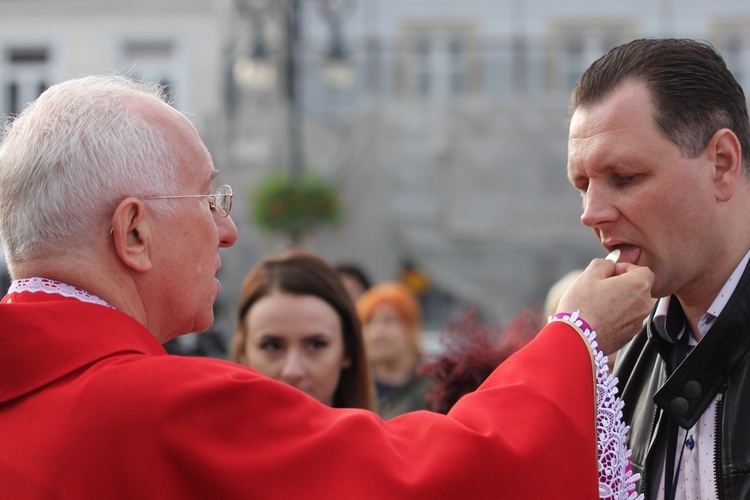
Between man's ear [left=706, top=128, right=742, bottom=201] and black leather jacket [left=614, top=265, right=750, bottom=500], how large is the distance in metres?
0.18

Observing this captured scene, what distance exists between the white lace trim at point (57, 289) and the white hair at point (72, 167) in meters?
0.06

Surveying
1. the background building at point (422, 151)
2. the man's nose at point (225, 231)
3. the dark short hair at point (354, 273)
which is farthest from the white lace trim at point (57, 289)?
the background building at point (422, 151)

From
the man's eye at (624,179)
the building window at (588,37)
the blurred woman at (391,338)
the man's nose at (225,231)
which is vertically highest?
the man's eye at (624,179)

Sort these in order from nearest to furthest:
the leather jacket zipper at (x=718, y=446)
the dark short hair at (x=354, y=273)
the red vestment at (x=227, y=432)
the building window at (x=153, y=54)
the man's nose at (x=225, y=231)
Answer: the red vestment at (x=227, y=432) < the leather jacket zipper at (x=718, y=446) < the man's nose at (x=225, y=231) < the dark short hair at (x=354, y=273) < the building window at (x=153, y=54)

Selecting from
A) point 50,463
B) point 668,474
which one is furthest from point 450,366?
point 50,463

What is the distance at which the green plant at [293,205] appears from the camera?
1132 cm

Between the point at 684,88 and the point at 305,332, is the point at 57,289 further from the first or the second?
the point at 305,332

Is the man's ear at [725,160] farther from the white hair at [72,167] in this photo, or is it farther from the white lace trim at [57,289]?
the white lace trim at [57,289]

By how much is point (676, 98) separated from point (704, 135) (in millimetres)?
99

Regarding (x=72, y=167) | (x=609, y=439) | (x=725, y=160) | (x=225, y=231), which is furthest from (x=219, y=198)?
(x=725, y=160)

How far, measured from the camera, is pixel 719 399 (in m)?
2.04

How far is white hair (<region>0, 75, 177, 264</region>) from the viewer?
2.01 m

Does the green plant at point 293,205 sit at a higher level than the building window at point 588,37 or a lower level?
lower

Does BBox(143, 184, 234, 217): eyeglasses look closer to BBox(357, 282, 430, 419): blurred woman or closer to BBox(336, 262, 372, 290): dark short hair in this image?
BBox(357, 282, 430, 419): blurred woman
